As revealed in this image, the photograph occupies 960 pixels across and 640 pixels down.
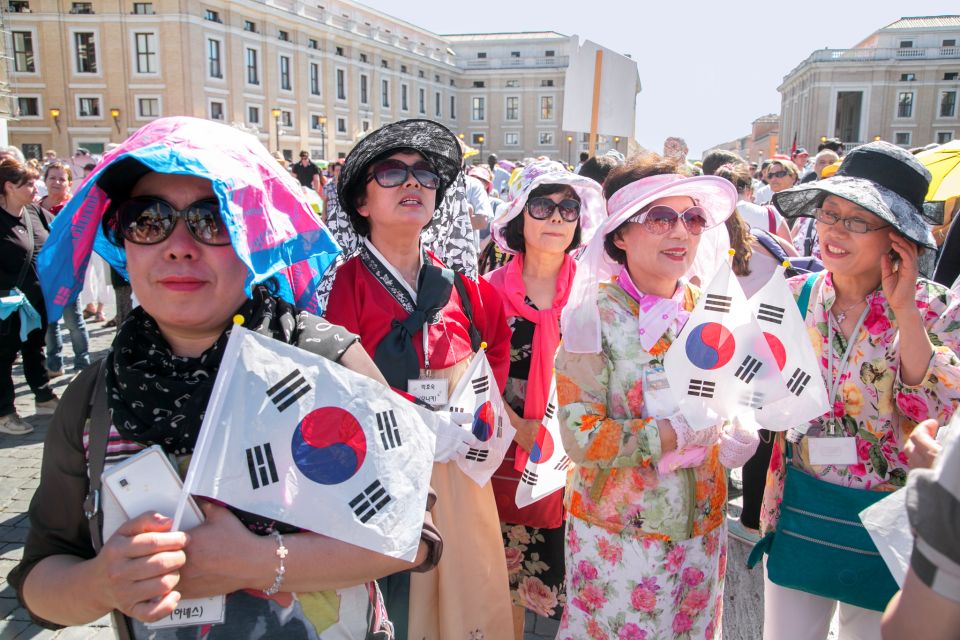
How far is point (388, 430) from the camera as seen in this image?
137cm

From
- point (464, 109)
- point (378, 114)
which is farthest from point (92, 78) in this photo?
point (464, 109)

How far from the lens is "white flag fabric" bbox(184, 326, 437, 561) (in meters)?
1.25

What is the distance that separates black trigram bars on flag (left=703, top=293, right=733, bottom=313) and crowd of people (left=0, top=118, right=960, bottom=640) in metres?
0.17

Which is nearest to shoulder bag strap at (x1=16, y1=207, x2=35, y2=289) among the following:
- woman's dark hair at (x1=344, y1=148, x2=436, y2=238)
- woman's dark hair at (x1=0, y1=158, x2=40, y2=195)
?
woman's dark hair at (x1=0, y1=158, x2=40, y2=195)

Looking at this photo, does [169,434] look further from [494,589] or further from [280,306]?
[494,589]

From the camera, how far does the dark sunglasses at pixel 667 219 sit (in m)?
2.20

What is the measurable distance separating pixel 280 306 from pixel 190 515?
495 millimetres

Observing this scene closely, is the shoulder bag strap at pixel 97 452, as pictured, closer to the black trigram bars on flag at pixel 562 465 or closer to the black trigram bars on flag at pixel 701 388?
the black trigram bars on flag at pixel 701 388

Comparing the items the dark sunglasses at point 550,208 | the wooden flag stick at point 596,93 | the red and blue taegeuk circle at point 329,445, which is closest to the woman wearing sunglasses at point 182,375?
the red and blue taegeuk circle at point 329,445

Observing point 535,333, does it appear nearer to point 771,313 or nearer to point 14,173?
point 771,313

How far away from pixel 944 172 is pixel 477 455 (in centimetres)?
222

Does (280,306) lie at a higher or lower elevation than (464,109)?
lower

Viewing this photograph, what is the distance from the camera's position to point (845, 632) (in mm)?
2229

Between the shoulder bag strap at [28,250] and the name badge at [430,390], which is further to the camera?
the shoulder bag strap at [28,250]
